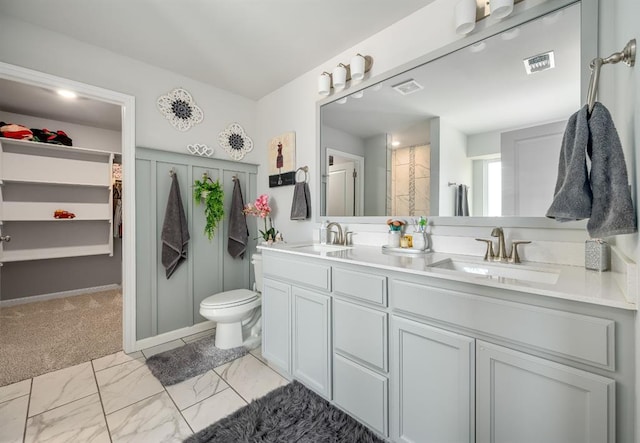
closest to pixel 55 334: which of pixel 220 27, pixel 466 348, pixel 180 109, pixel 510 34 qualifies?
pixel 180 109

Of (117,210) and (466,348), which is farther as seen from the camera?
(117,210)

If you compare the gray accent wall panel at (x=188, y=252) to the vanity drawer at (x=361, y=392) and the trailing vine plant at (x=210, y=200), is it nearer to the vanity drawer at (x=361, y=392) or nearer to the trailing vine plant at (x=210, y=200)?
the trailing vine plant at (x=210, y=200)

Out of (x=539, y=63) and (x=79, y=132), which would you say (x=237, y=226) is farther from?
(x=79, y=132)

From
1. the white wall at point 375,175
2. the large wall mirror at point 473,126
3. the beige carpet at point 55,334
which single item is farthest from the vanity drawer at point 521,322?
the beige carpet at point 55,334

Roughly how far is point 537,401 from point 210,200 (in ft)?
8.59

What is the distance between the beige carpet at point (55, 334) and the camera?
206 cm

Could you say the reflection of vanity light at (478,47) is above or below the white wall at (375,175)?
above

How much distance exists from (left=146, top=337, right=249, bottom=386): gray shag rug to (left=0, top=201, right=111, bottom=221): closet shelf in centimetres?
270

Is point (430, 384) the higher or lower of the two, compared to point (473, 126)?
lower

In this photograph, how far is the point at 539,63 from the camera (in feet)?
4.33

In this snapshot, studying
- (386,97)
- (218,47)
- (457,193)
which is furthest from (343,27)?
(457,193)

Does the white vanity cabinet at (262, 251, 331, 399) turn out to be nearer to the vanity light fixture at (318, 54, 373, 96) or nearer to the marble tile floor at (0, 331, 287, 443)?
the marble tile floor at (0, 331, 287, 443)

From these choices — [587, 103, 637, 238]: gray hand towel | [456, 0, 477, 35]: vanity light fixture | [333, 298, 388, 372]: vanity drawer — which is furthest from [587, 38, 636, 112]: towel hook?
[333, 298, 388, 372]: vanity drawer

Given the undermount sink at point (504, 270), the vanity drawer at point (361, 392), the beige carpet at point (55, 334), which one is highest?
the undermount sink at point (504, 270)
